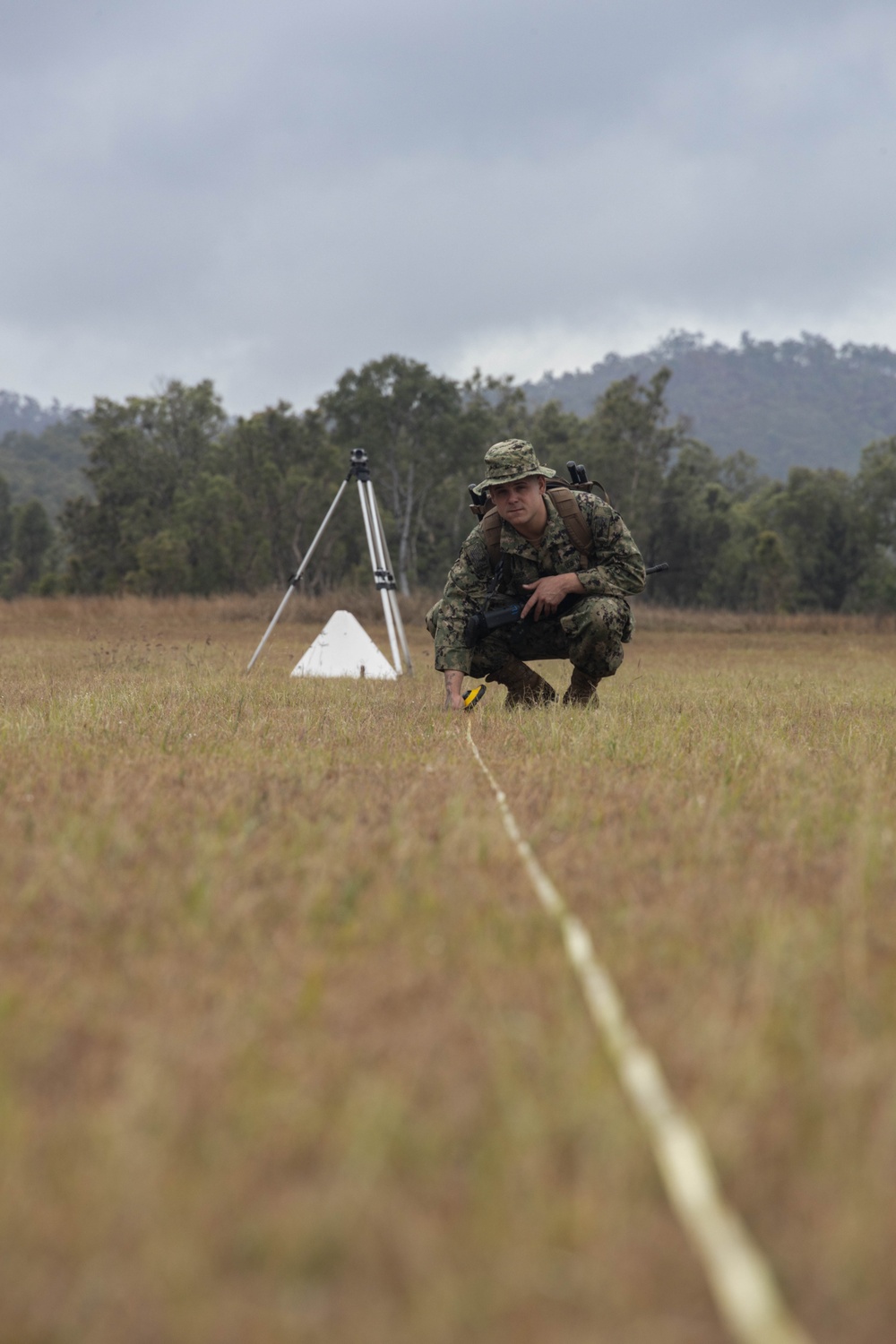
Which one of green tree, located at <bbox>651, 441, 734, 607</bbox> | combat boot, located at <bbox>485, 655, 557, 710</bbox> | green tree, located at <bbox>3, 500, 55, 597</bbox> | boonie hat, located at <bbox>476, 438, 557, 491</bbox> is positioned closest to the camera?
boonie hat, located at <bbox>476, 438, 557, 491</bbox>

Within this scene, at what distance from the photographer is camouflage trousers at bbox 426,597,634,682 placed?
7.79 metres

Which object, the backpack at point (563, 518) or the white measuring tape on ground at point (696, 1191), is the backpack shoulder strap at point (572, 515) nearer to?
the backpack at point (563, 518)

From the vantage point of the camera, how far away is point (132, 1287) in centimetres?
130

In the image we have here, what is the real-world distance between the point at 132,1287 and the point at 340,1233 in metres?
0.24

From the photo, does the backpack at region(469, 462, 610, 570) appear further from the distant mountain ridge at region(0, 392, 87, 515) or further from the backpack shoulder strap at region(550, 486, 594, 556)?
the distant mountain ridge at region(0, 392, 87, 515)

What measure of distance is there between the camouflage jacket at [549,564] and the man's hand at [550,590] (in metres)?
0.11

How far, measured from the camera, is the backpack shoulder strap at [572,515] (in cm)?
763

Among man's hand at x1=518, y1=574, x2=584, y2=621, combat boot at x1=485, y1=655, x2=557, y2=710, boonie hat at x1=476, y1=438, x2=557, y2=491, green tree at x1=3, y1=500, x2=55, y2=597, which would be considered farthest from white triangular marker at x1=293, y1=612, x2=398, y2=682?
green tree at x1=3, y1=500, x2=55, y2=597

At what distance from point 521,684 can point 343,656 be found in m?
4.03

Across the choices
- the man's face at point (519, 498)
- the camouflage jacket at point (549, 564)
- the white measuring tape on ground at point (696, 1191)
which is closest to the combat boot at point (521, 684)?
the camouflage jacket at point (549, 564)

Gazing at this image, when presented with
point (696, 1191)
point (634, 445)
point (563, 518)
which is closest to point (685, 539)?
point (634, 445)

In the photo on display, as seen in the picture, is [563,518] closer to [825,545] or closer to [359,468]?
[359,468]

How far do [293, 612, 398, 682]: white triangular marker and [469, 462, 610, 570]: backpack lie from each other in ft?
13.5

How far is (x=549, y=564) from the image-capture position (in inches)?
315
